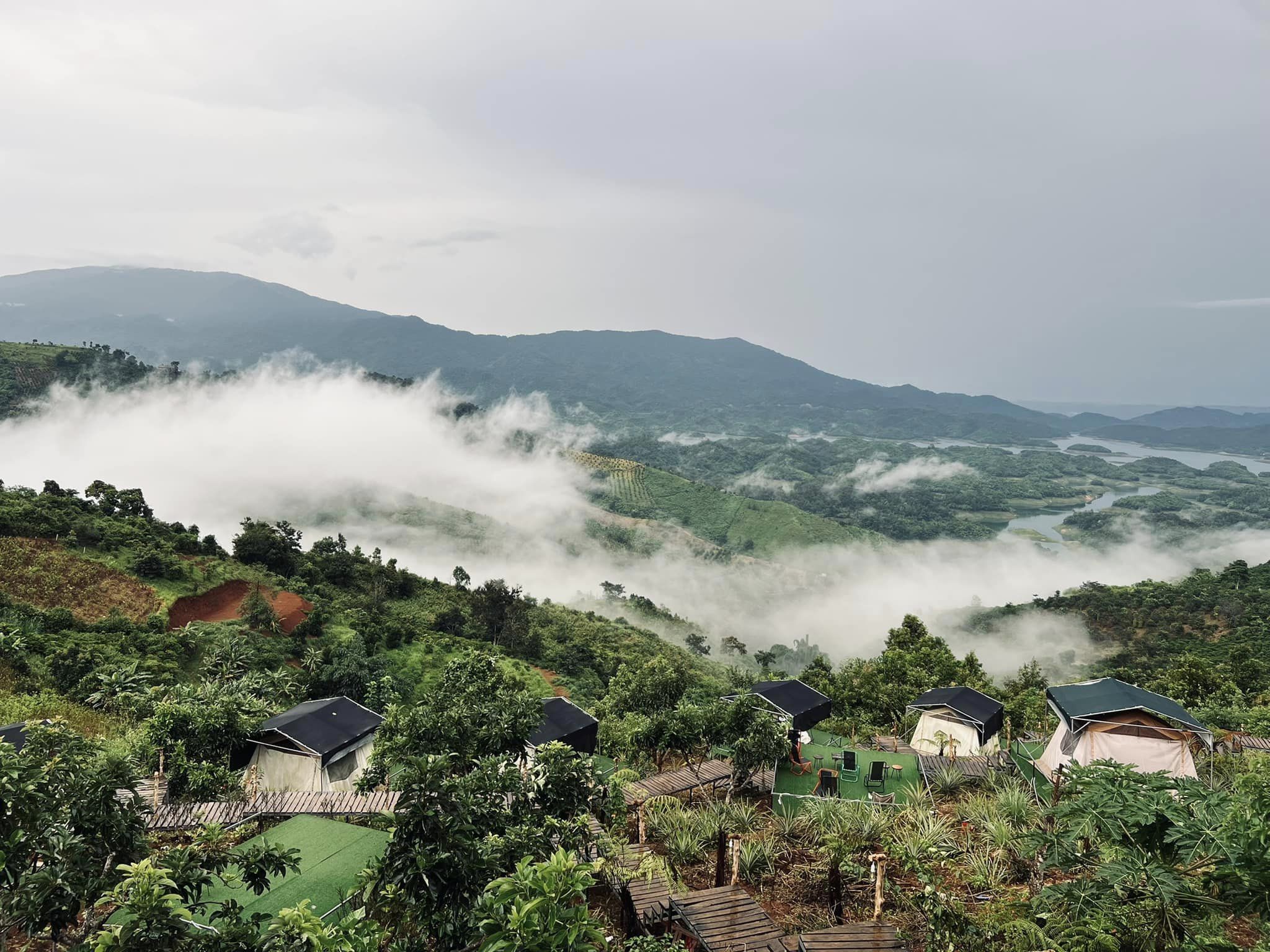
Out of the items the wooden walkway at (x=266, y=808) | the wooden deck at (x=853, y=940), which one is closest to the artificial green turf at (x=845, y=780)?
the wooden deck at (x=853, y=940)

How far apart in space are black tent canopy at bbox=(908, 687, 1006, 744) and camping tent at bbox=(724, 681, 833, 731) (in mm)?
3026

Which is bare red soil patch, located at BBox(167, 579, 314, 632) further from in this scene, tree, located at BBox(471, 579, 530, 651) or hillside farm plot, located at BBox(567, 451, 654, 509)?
hillside farm plot, located at BBox(567, 451, 654, 509)

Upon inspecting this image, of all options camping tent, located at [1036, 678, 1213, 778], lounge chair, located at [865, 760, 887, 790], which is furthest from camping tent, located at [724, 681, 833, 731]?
camping tent, located at [1036, 678, 1213, 778]

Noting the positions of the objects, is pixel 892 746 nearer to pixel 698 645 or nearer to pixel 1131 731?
pixel 1131 731

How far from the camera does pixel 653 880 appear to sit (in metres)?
8.30

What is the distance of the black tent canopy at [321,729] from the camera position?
46.1ft

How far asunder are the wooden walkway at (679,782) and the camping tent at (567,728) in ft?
5.96

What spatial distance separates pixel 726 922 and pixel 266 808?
27.7 ft

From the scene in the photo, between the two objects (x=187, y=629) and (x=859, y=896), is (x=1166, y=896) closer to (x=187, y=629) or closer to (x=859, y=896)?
(x=859, y=896)

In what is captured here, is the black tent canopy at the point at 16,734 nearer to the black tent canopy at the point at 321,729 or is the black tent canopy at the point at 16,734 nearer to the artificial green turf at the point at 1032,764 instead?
the black tent canopy at the point at 321,729

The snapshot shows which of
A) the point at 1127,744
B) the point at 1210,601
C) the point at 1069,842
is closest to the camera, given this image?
the point at 1069,842

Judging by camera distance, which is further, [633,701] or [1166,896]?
[633,701]

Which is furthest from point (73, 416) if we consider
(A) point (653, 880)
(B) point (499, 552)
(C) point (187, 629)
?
(A) point (653, 880)

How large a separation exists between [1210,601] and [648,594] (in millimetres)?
67479
